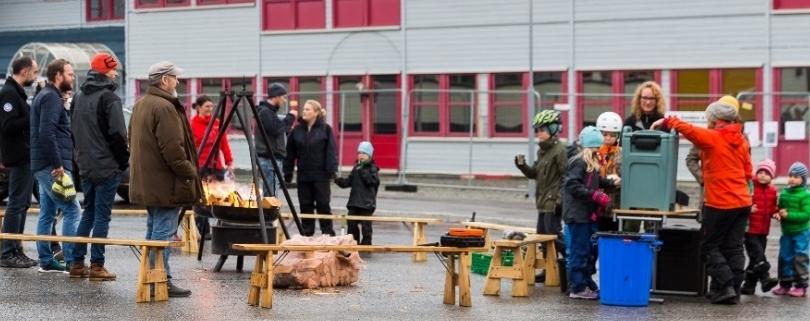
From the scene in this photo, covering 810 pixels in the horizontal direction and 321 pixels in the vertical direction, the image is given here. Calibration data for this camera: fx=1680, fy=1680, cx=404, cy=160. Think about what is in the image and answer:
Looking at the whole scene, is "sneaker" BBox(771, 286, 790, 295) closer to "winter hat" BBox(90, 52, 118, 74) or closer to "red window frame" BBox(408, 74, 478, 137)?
"winter hat" BBox(90, 52, 118, 74)

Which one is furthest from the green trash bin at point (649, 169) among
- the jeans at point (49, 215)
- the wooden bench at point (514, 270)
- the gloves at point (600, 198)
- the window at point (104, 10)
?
the window at point (104, 10)

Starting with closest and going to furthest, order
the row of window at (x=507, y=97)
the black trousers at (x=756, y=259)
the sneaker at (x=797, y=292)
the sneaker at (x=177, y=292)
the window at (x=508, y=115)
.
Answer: the sneaker at (x=177, y=292) → the sneaker at (x=797, y=292) → the black trousers at (x=756, y=259) → the row of window at (x=507, y=97) → the window at (x=508, y=115)

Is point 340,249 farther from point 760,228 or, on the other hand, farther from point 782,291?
point 782,291

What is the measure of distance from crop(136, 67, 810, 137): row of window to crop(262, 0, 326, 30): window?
5.16 feet

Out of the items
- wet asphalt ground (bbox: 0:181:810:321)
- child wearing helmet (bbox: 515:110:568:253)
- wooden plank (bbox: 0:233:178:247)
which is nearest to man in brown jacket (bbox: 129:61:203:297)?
wooden plank (bbox: 0:233:178:247)

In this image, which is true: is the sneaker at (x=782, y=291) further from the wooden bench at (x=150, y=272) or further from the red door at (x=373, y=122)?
the red door at (x=373, y=122)

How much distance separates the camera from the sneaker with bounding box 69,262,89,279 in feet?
47.6

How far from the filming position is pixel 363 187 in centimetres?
1950

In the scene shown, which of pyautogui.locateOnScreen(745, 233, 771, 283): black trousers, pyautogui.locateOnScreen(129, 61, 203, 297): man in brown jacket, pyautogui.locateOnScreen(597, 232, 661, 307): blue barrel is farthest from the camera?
pyautogui.locateOnScreen(745, 233, 771, 283): black trousers

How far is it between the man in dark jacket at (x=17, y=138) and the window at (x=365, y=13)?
2742 cm

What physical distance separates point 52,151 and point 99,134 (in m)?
0.61

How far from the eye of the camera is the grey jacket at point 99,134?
14.0 m

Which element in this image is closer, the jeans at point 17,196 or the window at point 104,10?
the jeans at point 17,196

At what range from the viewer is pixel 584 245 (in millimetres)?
14367
